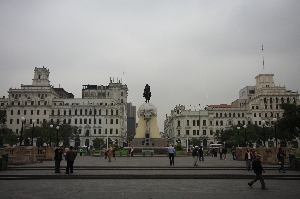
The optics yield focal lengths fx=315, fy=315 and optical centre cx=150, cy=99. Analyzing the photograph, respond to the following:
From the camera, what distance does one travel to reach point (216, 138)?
10538 cm

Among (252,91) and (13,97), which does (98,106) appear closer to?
(13,97)

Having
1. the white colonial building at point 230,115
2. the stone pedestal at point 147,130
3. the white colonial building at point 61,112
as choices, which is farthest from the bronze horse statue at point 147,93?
the white colonial building at point 230,115

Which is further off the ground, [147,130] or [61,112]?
[61,112]

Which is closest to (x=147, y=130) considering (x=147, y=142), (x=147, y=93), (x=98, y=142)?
(x=147, y=142)

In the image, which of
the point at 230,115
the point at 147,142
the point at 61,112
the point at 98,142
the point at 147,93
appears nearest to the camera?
the point at 147,142

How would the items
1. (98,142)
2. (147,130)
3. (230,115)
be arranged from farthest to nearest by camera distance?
(230,115) → (98,142) → (147,130)

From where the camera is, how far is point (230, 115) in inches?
4348

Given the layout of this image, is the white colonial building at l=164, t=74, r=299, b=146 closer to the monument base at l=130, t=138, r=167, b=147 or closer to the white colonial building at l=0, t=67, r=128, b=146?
the white colonial building at l=0, t=67, r=128, b=146

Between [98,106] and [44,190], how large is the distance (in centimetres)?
9529

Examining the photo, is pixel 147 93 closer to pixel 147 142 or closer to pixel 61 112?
pixel 147 142

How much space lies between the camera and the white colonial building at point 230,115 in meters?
106

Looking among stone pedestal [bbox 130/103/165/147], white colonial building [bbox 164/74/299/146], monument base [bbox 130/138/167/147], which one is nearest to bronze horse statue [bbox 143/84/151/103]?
stone pedestal [bbox 130/103/165/147]

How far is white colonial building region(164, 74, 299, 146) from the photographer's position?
106 m

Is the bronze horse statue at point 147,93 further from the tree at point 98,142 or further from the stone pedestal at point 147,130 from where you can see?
the tree at point 98,142
